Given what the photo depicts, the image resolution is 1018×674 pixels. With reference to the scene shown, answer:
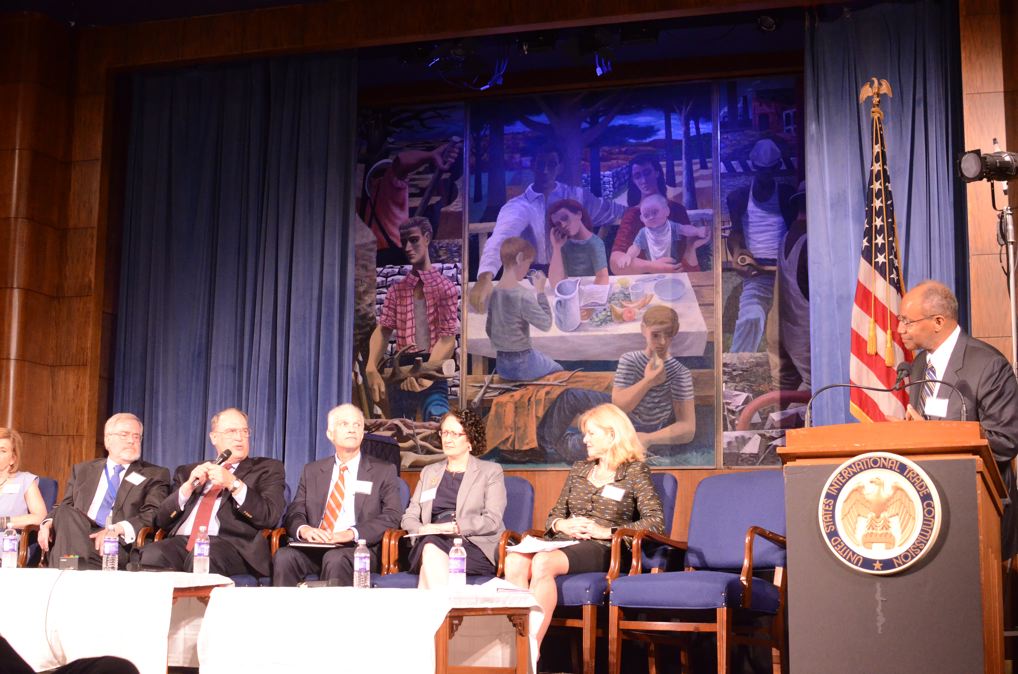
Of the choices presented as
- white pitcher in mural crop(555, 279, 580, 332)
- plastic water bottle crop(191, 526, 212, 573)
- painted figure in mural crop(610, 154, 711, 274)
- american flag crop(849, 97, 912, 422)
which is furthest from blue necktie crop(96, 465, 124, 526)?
american flag crop(849, 97, 912, 422)

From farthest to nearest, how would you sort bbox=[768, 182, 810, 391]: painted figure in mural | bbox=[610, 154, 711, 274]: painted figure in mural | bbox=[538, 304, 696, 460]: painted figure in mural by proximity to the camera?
bbox=[610, 154, 711, 274]: painted figure in mural
bbox=[538, 304, 696, 460]: painted figure in mural
bbox=[768, 182, 810, 391]: painted figure in mural

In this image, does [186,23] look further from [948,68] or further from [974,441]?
[974,441]

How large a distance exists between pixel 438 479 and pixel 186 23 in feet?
10.4

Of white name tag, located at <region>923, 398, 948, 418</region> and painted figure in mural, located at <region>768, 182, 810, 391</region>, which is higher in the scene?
painted figure in mural, located at <region>768, 182, 810, 391</region>

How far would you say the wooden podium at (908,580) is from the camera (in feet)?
9.31

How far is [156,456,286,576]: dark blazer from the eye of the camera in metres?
5.29

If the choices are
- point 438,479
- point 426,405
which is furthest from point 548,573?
point 426,405

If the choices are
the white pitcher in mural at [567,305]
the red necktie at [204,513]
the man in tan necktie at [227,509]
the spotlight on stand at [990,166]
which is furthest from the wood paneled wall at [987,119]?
the red necktie at [204,513]

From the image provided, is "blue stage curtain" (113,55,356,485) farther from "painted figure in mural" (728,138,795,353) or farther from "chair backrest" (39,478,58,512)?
"painted figure in mural" (728,138,795,353)

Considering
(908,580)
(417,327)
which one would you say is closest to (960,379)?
(908,580)

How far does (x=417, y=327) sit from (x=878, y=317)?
275cm

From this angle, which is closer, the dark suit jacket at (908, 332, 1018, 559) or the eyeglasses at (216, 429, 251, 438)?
the dark suit jacket at (908, 332, 1018, 559)

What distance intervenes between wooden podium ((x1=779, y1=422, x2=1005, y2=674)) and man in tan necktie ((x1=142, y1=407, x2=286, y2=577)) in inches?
114

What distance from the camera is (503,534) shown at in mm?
4957
